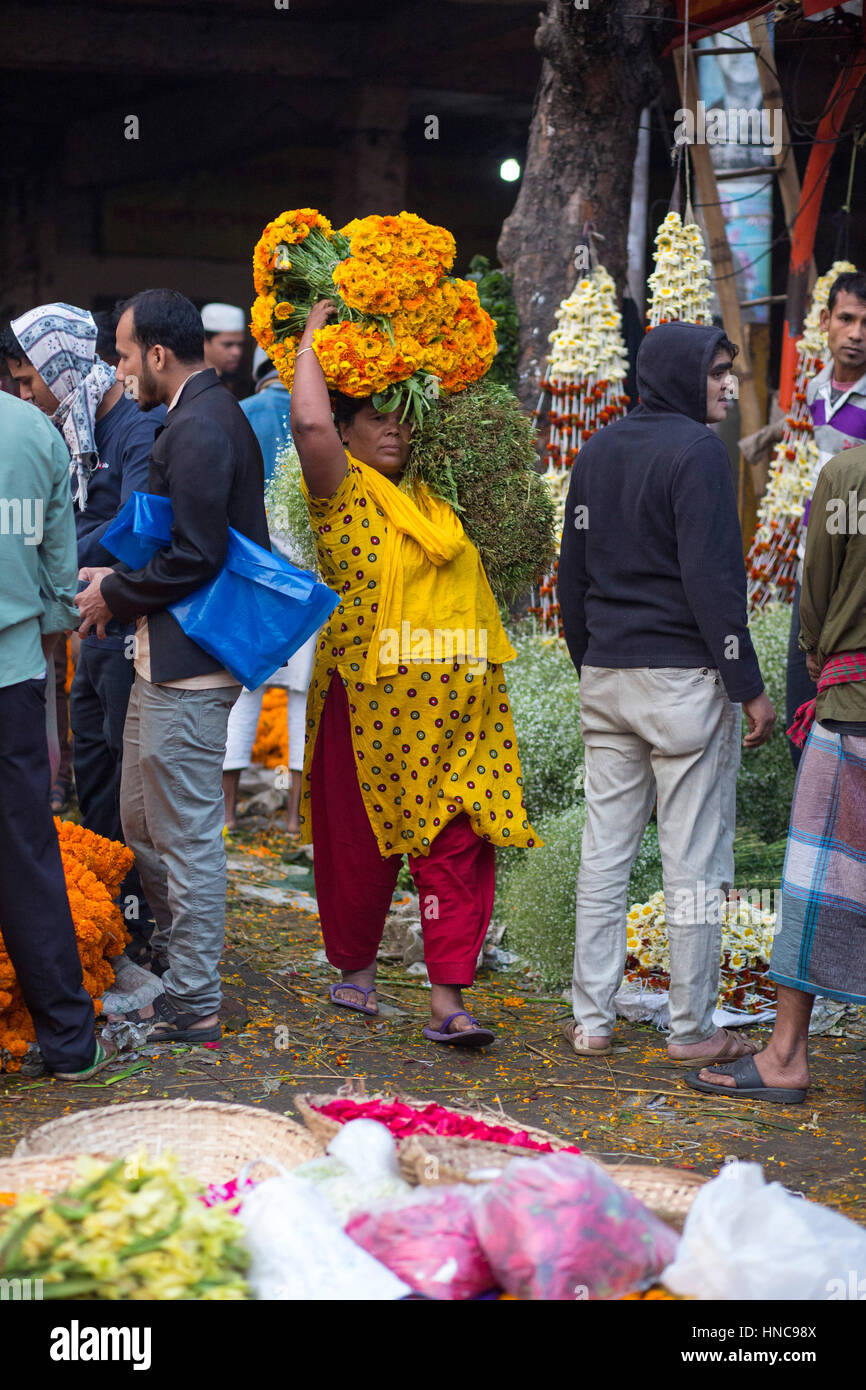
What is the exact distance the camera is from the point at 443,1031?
Result: 4.14 m

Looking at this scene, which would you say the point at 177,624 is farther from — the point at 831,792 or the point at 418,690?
the point at 831,792

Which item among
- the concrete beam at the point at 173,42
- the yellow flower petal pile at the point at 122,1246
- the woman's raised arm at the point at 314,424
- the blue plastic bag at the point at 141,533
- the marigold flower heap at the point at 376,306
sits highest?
the concrete beam at the point at 173,42

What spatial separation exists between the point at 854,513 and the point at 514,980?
83.6 inches

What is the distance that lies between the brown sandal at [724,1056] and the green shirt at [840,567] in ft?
3.27

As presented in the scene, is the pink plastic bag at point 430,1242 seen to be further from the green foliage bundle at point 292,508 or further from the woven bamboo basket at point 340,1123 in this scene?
the green foliage bundle at point 292,508

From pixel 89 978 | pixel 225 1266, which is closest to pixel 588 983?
pixel 89 978

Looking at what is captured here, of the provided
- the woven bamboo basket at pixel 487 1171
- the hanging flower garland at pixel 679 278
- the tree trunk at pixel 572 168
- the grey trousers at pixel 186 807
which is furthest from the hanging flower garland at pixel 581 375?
the woven bamboo basket at pixel 487 1171

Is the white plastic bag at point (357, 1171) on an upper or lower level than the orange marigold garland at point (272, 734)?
upper

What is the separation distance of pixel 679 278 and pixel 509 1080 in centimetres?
354

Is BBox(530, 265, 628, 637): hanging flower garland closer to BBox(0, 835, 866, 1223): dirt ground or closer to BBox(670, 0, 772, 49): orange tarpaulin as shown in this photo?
BBox(670, 0, 772, 49): orange tarpaulin

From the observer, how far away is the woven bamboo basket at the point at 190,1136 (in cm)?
257

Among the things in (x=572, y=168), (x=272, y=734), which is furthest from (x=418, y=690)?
(x=272, y=734)

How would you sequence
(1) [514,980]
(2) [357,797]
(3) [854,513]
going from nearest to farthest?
(3) [854,513] < (2) [357,797] < (1) [514,980]
